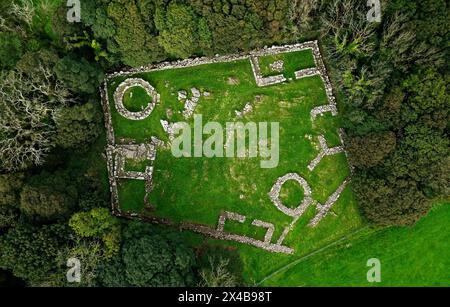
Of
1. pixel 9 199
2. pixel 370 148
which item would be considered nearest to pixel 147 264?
pixel 9 199

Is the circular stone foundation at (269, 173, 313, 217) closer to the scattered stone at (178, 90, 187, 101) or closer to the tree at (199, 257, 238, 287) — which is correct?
the tree at (199, 257, 238, 287)

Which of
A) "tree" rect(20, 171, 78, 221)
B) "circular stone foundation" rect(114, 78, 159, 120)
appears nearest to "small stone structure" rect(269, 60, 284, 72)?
"circular stone foundation" rect(114, 78, 159, 120)

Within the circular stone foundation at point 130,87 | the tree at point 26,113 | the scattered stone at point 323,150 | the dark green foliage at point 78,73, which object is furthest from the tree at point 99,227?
Answer: the scattered stone at point 323,150

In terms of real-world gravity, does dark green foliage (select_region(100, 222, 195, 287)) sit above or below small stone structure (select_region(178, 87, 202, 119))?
below

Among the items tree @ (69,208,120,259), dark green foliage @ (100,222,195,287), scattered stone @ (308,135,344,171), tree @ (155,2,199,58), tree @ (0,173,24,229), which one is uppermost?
tree @ (155,2,199,58)

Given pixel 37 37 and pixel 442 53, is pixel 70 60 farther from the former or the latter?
pixel 442 53

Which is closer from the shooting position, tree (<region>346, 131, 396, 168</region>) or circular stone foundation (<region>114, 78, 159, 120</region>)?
tree (<region>346, 131, 396, 168</region>)
